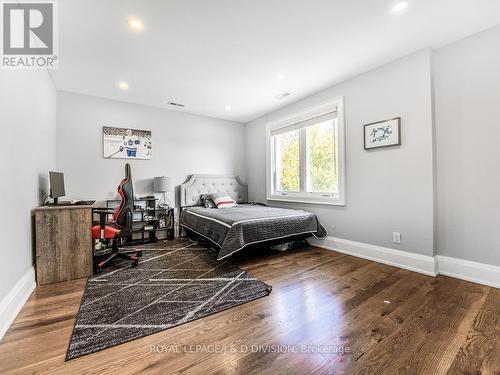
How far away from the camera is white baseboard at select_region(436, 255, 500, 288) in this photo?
2145 millimetres

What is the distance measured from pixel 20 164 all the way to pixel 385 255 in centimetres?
401

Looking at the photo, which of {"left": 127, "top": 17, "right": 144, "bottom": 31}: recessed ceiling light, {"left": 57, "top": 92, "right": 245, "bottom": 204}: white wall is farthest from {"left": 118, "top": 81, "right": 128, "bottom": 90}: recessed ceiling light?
{"left": 127, "top": 17, "right": 144, "bottom": 31}: recessed ceiling light

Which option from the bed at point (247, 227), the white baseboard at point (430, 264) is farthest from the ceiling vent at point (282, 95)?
the white baseboard at point (430, 264)

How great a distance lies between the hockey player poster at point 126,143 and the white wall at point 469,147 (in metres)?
4.42

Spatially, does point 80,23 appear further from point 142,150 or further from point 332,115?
point 332,115

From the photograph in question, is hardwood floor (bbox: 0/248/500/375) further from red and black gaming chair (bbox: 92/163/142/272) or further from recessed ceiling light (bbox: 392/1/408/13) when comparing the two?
recessed ceiling light (bbox: 392/1/408/13)

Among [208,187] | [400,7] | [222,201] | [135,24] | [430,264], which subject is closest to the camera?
[400,7]

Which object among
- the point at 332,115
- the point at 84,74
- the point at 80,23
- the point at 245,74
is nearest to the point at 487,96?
the point at 332,115

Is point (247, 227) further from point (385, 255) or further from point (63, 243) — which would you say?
point (63, 243)

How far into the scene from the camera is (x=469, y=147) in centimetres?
231

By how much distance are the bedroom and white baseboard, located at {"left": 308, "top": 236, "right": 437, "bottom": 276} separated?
17mm

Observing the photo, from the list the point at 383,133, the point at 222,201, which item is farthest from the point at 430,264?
the point at 222,201

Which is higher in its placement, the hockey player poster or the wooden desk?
the hockey player poster

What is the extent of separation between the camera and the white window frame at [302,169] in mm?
3311
